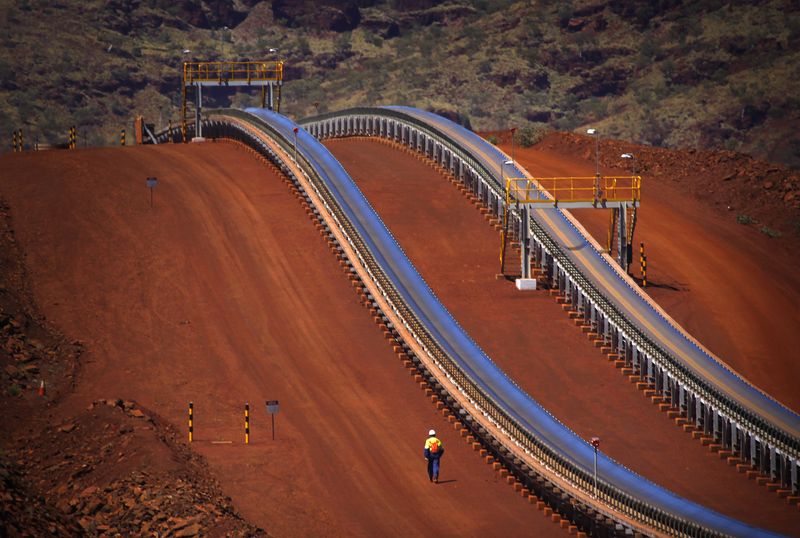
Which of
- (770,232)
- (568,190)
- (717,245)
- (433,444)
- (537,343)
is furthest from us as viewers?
(568,190)

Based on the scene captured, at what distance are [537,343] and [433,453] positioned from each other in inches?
493

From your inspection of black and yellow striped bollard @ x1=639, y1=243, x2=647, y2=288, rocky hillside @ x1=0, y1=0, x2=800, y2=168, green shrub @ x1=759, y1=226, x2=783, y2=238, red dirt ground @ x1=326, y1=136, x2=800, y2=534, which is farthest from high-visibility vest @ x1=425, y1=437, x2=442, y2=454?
rocky hillside @ x1=0, y1=0, x2=800, y2=168

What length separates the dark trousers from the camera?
44.6 m

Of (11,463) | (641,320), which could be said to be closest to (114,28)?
(641,320)

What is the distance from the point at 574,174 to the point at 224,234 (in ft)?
67.4

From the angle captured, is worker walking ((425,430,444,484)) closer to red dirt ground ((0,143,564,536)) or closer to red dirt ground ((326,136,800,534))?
red dirt ground ((0,143,564,536))

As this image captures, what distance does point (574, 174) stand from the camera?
253ft

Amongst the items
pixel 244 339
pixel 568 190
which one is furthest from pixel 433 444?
pixel 568 190

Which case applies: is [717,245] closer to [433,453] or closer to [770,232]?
[770,232]

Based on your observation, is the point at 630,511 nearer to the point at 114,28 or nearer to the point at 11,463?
the point at 11,463

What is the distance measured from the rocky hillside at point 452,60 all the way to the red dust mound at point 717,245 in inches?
1762

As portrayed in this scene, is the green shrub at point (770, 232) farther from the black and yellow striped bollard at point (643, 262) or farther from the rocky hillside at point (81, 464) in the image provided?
the rocky hillside at point (81, 464)

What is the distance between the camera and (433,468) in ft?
147

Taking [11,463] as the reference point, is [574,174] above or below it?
above
